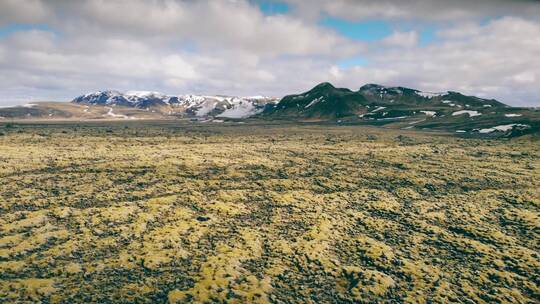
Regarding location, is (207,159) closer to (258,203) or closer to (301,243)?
(258,203)

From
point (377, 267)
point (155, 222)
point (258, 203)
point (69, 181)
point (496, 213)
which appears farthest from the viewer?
point (69, 181)

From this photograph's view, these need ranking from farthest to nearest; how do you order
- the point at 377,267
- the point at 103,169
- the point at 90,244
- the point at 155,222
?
1. the point at 103,169
2. the point at 155,222
3. the point at 90,244
4. the point at 377,267

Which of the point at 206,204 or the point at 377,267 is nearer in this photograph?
the point at 377,267

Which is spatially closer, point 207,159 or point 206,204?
point 206,204

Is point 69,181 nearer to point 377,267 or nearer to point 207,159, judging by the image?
point 207,159

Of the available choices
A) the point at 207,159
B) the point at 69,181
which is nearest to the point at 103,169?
the point at 69,181

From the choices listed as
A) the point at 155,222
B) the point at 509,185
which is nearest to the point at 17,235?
the point at 155,222
